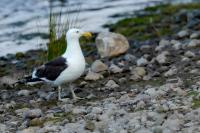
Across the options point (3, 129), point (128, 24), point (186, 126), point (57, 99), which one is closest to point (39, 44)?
point (128, 24)

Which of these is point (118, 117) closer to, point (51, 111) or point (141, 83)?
point (51, 111)

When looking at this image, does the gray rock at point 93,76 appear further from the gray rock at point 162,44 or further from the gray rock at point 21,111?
the gray rock at point 162,44

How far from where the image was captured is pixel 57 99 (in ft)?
44.0

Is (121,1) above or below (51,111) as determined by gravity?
above

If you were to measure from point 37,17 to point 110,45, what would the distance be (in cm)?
876

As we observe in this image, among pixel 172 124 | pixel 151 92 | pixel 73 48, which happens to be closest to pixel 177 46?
pixel 73 48

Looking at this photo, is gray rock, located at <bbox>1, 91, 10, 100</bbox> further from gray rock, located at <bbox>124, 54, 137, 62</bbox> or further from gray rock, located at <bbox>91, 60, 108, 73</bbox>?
gray rock, located at <bbox>124, 54, 137, 62</bbox>

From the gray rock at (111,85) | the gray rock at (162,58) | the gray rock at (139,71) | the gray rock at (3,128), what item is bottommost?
the gray rock at (3,128)

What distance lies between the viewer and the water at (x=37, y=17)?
22.6 meters

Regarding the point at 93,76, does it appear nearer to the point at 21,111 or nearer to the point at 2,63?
the point at 21,111

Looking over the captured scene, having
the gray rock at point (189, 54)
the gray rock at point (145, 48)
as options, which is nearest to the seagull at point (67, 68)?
the gray rock at point (189, 54)

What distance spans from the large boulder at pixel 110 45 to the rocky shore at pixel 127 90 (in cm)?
3

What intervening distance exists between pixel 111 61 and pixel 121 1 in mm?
12645

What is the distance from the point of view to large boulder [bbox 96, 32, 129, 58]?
18000mm
